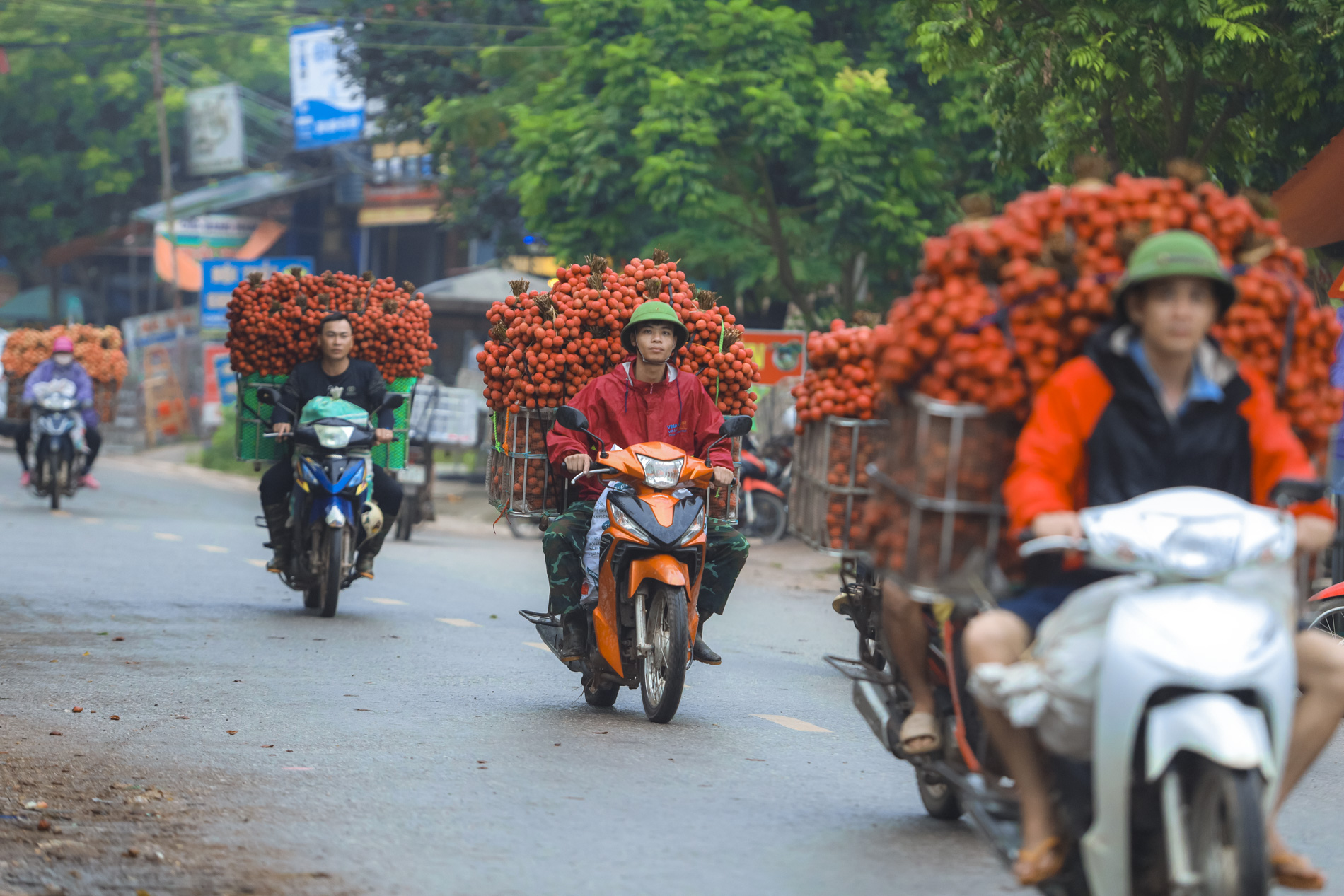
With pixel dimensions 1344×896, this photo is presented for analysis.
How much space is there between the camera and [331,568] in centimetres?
1082

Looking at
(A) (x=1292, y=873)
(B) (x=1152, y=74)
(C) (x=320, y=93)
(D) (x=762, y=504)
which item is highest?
(C) (x=320, y=93)

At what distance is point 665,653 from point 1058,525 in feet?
12.0

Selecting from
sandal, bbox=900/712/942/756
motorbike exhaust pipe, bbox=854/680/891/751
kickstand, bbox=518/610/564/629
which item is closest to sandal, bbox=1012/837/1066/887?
sandal, bbox=900/712/942/756

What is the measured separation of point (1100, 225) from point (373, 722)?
14.2ft

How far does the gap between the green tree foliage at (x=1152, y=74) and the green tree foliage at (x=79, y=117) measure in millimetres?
35082

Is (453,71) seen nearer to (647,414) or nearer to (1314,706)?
(647,414)

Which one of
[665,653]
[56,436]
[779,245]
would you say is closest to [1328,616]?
[665,653]

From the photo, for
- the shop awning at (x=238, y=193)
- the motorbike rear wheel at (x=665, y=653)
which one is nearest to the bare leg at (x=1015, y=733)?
the motorbike rear wheel at (x=665, y=653)

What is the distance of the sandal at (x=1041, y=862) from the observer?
12.4 ft

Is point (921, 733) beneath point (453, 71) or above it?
beneath

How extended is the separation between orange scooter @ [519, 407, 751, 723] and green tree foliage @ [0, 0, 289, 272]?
40.1m

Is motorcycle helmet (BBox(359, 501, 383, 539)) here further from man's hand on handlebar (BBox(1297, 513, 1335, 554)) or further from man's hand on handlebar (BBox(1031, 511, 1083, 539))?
man's hand on handlebar (BBox(1297, 513, 1335, 554))

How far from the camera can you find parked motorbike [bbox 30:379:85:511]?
18266 millimetres

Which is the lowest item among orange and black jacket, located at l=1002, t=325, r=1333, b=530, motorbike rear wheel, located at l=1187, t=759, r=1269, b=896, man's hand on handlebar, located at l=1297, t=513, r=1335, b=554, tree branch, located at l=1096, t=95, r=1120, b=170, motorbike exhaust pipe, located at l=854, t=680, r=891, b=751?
motorbike exhaust pipe, located at l=854, t=680, r=891, b=751
